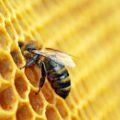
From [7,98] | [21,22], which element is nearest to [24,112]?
[7,98]

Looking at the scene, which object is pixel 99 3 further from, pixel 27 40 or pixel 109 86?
pixel 27 40

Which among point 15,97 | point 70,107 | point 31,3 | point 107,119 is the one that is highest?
point 31,3

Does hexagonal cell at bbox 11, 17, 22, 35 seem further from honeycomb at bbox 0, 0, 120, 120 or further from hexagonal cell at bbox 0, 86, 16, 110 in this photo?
hexagonal cell at bbox 0, 86, 16, 110

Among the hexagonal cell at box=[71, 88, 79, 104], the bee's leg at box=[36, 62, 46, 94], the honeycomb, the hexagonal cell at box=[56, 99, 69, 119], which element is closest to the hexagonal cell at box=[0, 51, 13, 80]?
the honeycomb

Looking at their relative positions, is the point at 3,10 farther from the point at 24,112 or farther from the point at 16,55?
the point at 24,112

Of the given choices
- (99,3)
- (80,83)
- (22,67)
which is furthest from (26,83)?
(99,3)

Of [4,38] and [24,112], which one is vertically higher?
[4,38]
